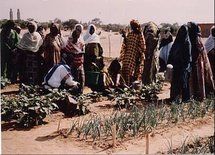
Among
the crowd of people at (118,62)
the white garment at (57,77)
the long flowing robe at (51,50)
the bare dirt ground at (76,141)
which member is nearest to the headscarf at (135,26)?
the crowd of people at (118,62)

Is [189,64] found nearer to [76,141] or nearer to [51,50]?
[51,50]

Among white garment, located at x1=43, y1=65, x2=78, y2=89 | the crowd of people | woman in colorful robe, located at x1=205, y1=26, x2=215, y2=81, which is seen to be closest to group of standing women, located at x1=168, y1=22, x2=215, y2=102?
the crowd of people

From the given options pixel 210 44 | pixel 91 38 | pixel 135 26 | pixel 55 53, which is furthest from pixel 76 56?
pixel 210 44

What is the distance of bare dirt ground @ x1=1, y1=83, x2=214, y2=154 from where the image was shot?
502cm

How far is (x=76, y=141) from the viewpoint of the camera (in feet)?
17.4

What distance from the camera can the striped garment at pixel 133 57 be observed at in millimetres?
8141

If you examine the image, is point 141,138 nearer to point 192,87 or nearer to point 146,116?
point 146,116

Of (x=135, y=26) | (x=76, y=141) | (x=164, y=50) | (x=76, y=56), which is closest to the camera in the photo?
(x=76, y=141)

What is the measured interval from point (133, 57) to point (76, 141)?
10.9 feet

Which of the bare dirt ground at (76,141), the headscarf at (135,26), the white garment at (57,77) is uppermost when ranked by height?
the headscarf at (135,26)

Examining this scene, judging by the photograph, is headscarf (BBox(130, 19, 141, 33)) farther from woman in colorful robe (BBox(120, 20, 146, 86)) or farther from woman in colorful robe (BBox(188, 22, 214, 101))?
woman in colorful robe (BBox(188, 22, 214, 101))

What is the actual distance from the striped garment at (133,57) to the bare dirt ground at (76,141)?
2.27m

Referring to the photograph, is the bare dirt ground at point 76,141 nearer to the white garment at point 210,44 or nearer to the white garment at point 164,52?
A: the white garment at point 210,44

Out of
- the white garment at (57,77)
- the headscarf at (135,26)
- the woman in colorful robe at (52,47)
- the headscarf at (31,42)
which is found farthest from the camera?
the headscarf at (31,42)
